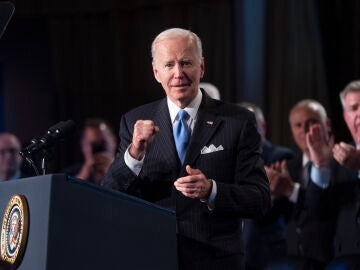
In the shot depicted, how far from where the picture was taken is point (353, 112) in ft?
11.8

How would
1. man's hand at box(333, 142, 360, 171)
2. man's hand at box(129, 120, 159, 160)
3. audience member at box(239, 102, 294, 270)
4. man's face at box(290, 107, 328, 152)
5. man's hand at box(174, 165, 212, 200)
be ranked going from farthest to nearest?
man's face at box(290, 107, 328, 152) < audience member at box(239, 102, 294, 270) < man's hand at box(333, 142, 360, 171) < man's hand at box(129, 120, 159, 160) < man's hand at box(174, 165, 212, 200)

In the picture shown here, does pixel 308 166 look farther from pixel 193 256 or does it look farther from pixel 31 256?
pixel 31 256

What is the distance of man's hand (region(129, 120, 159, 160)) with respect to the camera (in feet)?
7.47

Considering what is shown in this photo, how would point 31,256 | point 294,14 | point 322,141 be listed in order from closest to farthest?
point 31,256 < point 322,141 < point 294,14

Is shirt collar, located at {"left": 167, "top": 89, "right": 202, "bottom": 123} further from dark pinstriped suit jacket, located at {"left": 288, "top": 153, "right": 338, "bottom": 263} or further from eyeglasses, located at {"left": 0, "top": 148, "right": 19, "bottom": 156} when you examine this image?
eyeglasses, located at {"left": 0, "top": 148, "right": 19, "bottom": 156}

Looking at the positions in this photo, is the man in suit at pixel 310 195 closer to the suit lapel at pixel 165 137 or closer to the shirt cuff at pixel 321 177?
the shirt cuff at pixel 321 177

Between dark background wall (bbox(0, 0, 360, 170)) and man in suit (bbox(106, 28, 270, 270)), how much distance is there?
3.34 metres

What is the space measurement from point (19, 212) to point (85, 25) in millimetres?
4904

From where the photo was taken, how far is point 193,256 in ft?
7.64

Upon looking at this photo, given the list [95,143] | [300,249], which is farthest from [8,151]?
[300,249]

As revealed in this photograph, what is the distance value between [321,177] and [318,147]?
0.68 feet

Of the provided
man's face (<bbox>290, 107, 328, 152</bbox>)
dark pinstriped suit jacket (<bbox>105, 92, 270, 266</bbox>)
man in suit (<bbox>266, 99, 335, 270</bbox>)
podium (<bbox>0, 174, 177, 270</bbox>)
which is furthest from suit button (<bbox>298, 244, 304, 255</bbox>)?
podium (<bbox>0, 174, 177, 270</bbox>)

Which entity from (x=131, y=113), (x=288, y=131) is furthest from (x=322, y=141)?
(x=288, y=131)

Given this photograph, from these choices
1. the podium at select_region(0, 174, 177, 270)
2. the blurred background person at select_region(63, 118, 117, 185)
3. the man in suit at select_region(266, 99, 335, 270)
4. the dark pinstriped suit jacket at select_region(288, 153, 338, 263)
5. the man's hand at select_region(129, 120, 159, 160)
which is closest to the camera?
the podium at select_region(0, 174, 177, 270)
